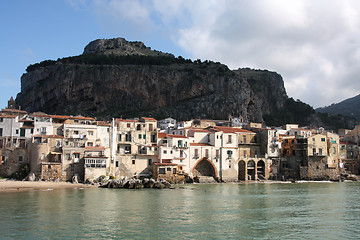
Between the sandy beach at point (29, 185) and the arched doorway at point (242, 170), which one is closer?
the sandy beach at point (29, 185)

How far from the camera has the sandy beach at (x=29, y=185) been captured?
1893 inches

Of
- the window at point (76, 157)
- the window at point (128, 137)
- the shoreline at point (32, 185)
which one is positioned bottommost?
the shoreline at point (32, 185)

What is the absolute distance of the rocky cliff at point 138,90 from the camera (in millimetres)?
132750

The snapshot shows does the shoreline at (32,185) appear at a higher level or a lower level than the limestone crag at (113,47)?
lower

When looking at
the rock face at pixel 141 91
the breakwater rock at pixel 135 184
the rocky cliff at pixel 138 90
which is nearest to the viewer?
the breakwater rock at pixel 135 184

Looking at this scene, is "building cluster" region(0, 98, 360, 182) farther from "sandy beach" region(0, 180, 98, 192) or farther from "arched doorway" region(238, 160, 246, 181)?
"sandy beach" region(0, 180, 98, 192)

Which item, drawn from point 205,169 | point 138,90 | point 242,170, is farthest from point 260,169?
point 138,90

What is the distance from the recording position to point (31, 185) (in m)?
50.3

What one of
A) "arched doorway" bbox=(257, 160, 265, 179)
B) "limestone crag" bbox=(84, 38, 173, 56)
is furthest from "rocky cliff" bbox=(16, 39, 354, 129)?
"arched doorway" bbox=(257, 160, 265, 179)

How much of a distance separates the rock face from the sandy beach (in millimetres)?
77797

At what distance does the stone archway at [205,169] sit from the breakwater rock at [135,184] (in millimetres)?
12715

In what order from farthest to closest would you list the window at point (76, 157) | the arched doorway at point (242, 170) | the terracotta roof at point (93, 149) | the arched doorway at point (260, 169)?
1. the arched doorway at point (260, 169)
2. the arched doorway at point (242, 170)
3. the terracotta roof at point (93, 149)
4. the window at point (76, 157)

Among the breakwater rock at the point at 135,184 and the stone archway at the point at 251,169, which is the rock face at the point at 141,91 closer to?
the stone archway at the point at 251,169

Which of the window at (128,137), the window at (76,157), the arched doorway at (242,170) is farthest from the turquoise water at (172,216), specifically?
the arched doorway at (242,170)
